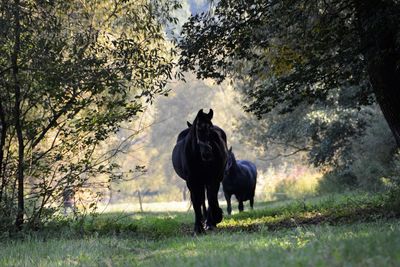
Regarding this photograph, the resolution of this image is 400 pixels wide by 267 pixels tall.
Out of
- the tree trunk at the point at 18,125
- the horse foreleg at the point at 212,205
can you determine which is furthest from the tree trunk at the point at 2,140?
the horse foreleg at the point at 212,205

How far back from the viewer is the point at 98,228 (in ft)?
44.9

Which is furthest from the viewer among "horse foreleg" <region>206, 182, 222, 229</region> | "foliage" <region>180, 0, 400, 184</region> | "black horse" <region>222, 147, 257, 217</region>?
"black horse" <region>222, 147, 257, 217</region>

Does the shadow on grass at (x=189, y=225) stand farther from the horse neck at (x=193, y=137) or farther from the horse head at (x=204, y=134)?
the horse neck at (x=193, y=137)

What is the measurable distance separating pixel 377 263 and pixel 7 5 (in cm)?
896

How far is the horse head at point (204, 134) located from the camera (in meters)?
12.2

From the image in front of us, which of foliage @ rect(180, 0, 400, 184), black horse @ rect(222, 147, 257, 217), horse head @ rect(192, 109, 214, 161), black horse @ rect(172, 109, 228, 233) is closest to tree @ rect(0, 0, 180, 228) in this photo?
foliage @ rect(180, 0, 400, 184)

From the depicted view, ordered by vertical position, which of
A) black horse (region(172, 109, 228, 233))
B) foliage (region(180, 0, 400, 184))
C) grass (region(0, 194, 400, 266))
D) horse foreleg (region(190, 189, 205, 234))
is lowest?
grass (region(0, 194, 400, 266))

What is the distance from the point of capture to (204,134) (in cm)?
1232

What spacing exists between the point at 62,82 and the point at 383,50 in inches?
229

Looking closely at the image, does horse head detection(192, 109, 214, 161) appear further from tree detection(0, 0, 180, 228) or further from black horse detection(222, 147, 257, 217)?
black horse detection(222, 147, 257, 217)

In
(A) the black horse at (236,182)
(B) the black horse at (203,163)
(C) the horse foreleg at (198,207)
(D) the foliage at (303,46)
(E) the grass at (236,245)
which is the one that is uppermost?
(D) the foliage at (303,46)

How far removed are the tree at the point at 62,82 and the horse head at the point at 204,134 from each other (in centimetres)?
109

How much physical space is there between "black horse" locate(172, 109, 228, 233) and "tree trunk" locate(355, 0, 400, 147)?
3341 mm

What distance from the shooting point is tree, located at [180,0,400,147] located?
11617 millimetres
